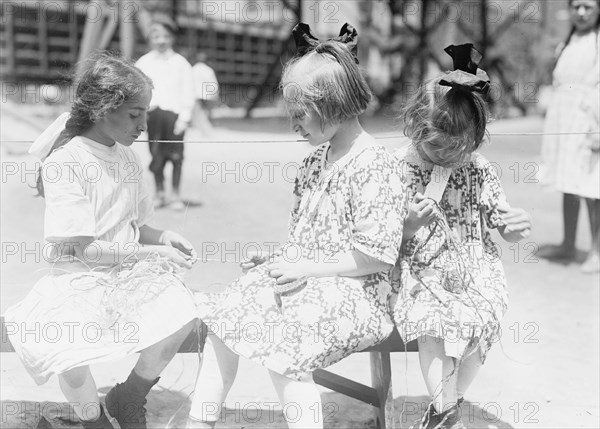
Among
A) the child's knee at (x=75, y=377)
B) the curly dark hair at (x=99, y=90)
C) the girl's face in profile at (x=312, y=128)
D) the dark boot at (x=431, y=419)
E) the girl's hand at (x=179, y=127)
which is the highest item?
the curly dark hair at (x=99, y=90)

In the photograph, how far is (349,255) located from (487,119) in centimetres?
62

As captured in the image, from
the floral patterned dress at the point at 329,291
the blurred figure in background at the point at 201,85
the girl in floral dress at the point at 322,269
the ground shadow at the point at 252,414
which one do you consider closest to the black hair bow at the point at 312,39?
the girl in floral dress at the point at 322,269

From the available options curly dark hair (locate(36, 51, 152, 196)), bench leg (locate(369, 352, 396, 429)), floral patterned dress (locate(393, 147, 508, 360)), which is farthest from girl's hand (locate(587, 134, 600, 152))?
curly dark hair (locate(36, 51, 152, 196))

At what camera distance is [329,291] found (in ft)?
7.25

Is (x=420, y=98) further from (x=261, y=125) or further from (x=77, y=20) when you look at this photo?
(x=77, y=20)

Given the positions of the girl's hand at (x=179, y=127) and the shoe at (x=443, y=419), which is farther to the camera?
the girl's hand at (x=179, y=127)

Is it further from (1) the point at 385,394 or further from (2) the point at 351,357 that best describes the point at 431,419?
(2) the point at 351,357

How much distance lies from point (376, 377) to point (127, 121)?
1206 millimetres

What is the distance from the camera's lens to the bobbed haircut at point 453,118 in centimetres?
237

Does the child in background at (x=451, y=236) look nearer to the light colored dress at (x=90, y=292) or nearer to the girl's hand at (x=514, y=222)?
the girl's hand at (x=514, y=222)

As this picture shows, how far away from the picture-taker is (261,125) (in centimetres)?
1359

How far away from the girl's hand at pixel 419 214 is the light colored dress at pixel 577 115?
2.84 meters

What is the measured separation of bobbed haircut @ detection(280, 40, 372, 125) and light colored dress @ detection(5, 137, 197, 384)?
0.65 metres

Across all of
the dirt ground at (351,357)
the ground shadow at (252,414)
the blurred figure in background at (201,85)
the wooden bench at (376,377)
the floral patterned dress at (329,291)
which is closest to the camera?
the floral patterned dress at (329,291)
